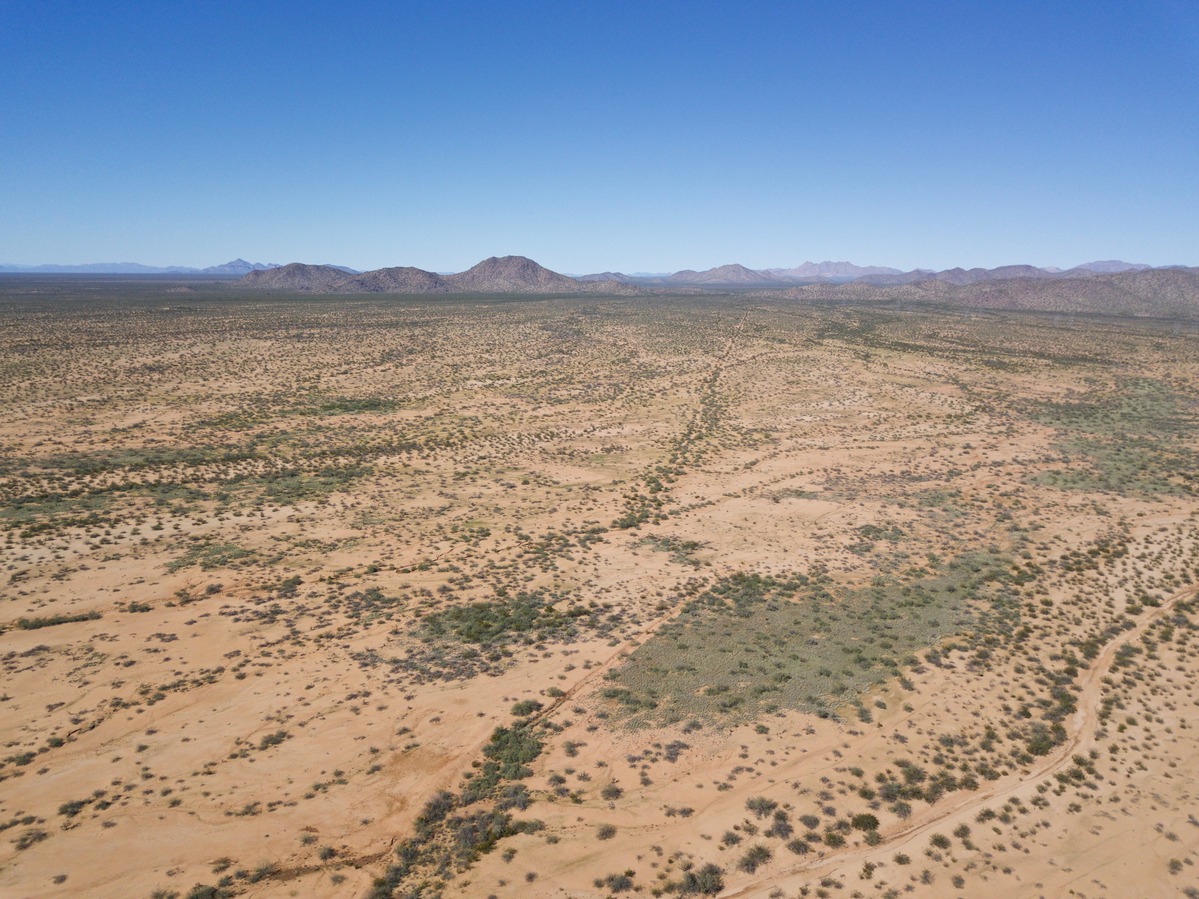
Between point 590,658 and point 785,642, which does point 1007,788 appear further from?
point 590,658

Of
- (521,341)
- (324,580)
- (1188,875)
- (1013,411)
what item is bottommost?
(1188,875)

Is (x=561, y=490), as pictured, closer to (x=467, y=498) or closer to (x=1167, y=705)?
(x=467, y=498)

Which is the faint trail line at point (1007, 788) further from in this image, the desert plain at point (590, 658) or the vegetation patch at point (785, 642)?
the vegetation patch at point (785, 642)

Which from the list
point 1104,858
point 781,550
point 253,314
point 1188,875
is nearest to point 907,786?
point 1104,858

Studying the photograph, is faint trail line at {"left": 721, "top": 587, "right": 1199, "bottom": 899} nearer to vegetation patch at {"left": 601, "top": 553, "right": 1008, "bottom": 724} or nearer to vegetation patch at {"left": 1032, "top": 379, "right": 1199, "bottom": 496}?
vegetation patch at {"left": 601, "top": 553, "right": 1008, "bottom": 724}

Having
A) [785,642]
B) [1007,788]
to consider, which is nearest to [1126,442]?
[785,642]
